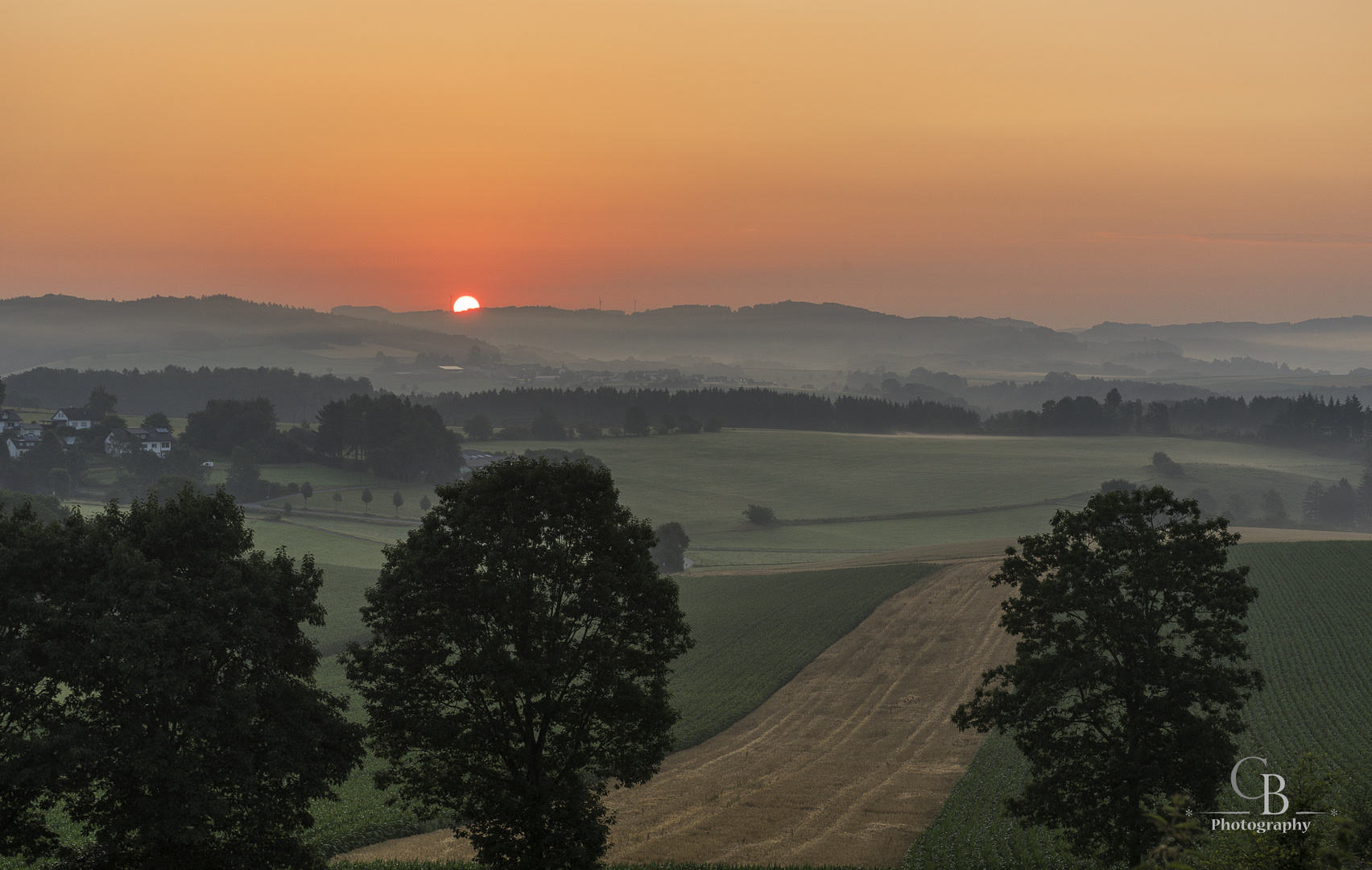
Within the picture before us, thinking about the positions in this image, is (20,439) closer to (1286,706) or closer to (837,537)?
(837,537)

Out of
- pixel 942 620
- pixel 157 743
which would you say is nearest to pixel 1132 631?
pixel 157 743

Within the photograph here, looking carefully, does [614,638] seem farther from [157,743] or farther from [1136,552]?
[1136,552]

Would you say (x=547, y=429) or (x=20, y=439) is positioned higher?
(x=547, y=429)

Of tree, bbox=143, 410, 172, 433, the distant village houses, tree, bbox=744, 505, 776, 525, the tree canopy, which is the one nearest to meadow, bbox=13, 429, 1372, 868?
tree, bbox=744, 505, 776, 525

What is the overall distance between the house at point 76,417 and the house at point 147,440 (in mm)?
19173

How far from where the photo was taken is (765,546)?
11288 cm

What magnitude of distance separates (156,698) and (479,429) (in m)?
166

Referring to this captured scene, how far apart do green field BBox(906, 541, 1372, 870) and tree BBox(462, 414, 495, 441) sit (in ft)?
462

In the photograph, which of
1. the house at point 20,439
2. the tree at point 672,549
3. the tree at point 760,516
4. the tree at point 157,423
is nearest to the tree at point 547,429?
the tree at point 760,516

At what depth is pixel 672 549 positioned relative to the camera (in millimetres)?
101188

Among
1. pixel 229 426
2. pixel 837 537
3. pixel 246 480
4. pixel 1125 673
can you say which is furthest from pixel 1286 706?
pixel 229 426

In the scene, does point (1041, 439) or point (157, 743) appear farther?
point (1041, 439)

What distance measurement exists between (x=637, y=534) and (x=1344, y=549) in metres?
69.1

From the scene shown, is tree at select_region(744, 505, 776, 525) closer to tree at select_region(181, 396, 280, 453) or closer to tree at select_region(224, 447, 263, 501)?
tree at select_region(224, 447, 263, 501)
